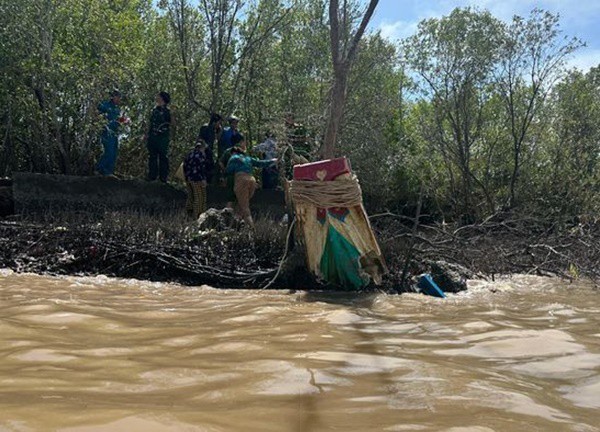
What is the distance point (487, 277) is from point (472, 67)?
12.6 m

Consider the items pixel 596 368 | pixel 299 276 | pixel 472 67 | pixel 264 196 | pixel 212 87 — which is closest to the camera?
pixel 596 368

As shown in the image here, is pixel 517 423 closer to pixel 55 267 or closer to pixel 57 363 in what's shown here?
pixel 57 363

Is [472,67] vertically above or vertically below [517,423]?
above

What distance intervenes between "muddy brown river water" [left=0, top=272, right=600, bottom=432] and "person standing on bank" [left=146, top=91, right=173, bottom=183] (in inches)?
251

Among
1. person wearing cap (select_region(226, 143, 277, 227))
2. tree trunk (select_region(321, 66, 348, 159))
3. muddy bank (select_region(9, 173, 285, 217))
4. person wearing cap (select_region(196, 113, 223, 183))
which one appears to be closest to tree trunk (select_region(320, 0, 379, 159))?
tree trunk (select_region(321, 66, 348, 159))

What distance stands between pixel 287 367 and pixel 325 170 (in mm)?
3098

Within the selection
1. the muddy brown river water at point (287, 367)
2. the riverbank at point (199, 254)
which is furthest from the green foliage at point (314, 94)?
the muddy brown river water at point (287, 367)

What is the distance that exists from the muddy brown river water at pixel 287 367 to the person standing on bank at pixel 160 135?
637 cm

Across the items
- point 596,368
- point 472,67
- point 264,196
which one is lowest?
point 596,368

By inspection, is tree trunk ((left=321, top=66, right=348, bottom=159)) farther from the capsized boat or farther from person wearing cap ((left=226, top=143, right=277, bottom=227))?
the capsized boat

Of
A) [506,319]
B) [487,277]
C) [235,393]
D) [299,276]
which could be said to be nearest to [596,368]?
[506,319]

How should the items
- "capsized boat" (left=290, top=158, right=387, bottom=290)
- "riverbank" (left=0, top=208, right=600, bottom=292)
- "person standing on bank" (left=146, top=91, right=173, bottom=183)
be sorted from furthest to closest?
1. "person standing on bank" (left=146, top=91, right=173, bottom=183)
2. "riverbank" (left=0, top=208, right=600, bottom=292)
3. "capsized boat" (left=290, top=158, right=387, bottom=290)

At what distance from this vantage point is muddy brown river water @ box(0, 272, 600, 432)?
171cm

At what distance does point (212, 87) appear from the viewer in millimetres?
14328
